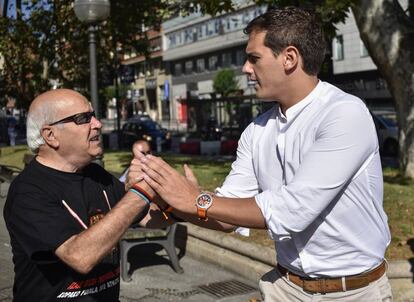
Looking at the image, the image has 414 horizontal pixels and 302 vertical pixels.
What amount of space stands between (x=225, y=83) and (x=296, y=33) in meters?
55.9

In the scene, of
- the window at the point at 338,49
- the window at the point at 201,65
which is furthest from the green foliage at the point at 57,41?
the window at the point at 201,65

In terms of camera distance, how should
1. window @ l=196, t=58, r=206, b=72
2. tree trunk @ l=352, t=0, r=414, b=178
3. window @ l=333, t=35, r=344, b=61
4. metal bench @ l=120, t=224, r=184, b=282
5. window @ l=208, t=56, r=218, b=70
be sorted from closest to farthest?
metal bench @ l=120, t=224, r=184, b=282 → tree trunk @ l=352, t=0, r=414, b=178 → window @ l=333, t=35, r=344, b=61 → window @ l=208, t=56, r=218, b=70 → window @ l=196, t=58, r=206, b=72

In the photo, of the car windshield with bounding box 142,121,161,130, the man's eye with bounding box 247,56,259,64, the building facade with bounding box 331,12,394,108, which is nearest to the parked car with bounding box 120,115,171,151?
the car windshield with bounding box 142,121,161,130

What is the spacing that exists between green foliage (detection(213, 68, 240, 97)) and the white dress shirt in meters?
55.1

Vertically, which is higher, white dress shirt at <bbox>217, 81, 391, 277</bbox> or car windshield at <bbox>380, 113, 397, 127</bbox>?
white dress shirt at <bbox>217, 81, 391, 277</bbox>

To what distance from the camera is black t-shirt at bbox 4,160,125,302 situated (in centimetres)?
233

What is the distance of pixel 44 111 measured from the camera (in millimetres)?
2580

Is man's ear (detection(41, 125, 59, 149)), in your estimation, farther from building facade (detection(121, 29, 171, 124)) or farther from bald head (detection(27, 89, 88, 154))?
building facade (detection(121, 29, 171, 124))

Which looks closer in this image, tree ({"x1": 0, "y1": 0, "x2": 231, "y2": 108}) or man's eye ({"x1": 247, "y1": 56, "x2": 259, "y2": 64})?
man's eye ({"x1": 247, "y1": 56, "x2": 259, "y2": 64})

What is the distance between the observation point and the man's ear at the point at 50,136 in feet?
8.45

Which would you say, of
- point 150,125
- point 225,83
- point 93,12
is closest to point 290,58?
point 93,12

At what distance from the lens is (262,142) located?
2.63 meters

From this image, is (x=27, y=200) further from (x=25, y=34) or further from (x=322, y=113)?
(x=25, y=34)

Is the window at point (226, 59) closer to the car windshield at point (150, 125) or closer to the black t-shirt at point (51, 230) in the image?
the car windshield at point (150, 125)
